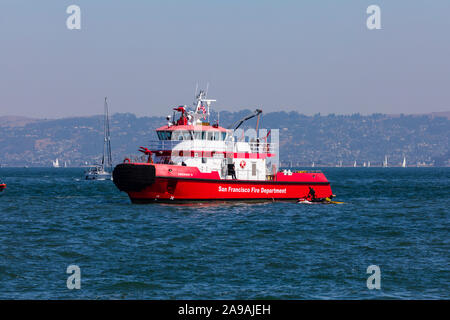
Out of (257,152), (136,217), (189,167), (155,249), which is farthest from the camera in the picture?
(257,152)

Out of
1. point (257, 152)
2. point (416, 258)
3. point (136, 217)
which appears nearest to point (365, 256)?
point (416, 258)

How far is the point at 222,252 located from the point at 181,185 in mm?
15622

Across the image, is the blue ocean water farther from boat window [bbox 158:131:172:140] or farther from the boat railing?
boat window [bbox 158:131:172:140]

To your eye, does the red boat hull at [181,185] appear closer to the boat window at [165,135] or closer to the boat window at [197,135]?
the boat window at [197,135]

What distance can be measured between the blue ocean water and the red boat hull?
1.02m

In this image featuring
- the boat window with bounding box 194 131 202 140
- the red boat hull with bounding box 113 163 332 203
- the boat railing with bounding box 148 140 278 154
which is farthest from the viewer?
the boat window with bounding box 194 131 202 140

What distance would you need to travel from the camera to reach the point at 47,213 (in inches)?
1570

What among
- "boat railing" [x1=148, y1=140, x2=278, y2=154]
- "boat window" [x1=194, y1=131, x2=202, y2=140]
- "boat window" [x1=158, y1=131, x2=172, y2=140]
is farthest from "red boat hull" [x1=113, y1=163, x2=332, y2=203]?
"boat window" [x1=158, y1=131, x2=172, y2=140]

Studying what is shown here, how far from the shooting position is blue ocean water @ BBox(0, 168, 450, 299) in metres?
17.7

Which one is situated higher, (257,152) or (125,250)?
(257,152)

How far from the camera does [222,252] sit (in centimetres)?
2412

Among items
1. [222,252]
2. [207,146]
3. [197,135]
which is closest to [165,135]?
[197,135]
